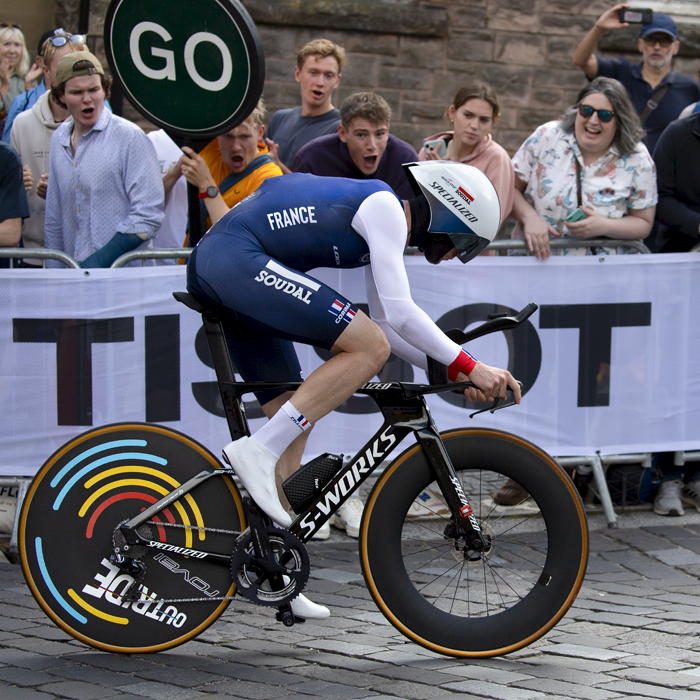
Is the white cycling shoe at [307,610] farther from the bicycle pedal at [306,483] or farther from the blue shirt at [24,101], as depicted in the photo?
the blue shirt at [24,101]

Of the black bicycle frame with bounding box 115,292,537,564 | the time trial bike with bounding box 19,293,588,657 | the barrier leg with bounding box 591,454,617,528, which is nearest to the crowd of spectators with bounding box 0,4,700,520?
the barrier leg with bounding box 591,454,617,528

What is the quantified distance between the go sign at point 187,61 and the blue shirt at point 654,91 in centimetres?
409

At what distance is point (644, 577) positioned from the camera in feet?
16.6

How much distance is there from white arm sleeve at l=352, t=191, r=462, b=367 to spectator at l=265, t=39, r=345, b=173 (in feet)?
11.0

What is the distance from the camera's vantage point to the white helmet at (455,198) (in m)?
3.68

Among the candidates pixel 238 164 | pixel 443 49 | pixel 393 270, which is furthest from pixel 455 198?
pixel 443 49

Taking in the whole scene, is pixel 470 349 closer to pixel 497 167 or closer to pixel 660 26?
pixel 497 167

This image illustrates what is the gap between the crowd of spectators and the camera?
580cm

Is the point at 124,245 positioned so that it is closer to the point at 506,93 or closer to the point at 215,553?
the point at 215,553

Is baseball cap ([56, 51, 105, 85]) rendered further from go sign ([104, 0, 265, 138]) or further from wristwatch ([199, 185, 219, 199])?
go sign ([104, 0, 265, 138])

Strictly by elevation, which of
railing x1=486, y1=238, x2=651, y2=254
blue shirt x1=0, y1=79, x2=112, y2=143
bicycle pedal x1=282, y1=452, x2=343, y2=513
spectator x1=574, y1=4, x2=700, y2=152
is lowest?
bicycle pedal x1=282, y1=452, x2=343, y2=513

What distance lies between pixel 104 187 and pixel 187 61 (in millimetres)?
1592

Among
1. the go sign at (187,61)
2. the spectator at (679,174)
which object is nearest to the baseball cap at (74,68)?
the go sign at (187,61)

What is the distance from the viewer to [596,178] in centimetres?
609
